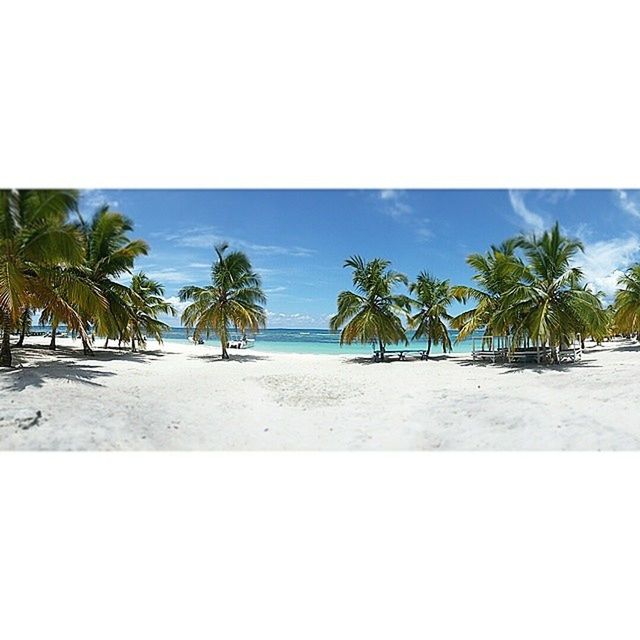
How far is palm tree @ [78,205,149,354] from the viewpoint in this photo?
13.8 feet

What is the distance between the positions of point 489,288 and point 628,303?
7.22ft

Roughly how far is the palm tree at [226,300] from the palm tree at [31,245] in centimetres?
124

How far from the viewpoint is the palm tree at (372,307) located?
5.00 meters

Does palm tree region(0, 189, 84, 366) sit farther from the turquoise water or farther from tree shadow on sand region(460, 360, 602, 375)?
tree shadow on sand region(460, 360, 602, 375)

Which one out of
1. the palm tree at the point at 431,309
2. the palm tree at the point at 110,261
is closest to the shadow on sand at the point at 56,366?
the palm tree at the point at 110,261

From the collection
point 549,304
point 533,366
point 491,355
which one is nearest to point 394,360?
point 491,355

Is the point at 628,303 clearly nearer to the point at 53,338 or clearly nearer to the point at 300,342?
the point at 300,342

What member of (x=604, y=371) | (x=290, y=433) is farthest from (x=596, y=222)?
(x=290, y=433)

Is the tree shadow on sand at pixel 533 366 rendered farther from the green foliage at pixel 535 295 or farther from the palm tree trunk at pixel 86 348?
the palm tree trunk at pixel 86 348

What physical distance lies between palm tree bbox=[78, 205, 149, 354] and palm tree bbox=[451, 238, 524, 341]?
3.76 metres
